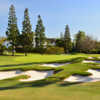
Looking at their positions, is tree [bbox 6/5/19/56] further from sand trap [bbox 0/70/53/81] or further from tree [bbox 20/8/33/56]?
sand trap [bbox 0/70/53/81]

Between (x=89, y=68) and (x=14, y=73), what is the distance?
19.7 feet

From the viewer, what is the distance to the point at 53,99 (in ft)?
17.4

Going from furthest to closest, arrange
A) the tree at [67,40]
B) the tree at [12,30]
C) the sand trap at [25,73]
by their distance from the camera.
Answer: the tree at [67,40] < the tree at [12,30] < the sand trap at [25,73]

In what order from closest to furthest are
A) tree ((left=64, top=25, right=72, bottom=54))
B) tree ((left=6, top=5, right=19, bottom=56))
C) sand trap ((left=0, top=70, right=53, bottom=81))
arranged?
1. sand trap ((left=0, top=70, right=53, bottom=81))
2. tree ((left=6, top=5, right=19, bottom=56))
3. tree ((left=64, top=25, right=72, bottom=54))

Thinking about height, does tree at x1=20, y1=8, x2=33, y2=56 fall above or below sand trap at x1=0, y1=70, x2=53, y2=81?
above

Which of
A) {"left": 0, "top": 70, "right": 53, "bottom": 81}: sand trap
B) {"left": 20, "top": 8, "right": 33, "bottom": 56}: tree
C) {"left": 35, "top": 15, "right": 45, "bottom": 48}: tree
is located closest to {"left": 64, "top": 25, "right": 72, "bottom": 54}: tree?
{"left": 35, "top": 15, "right": 45, "bottom": 48}: tree

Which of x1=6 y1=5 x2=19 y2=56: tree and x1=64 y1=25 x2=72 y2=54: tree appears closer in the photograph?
x1=6 y1=5 x2=19 y2=56: tree

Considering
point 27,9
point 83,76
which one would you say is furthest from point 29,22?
point 83,76

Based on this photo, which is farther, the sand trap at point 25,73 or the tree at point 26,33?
the tree at point 26,33

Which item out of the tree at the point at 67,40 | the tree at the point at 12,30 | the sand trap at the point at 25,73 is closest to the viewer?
the sand trap at the point at 25,73

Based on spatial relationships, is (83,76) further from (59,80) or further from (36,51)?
(36,51)

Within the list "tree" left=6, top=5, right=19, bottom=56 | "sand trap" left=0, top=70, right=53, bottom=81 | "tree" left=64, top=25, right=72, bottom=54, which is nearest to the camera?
"sand trap" left=0, top=70, right=53, bottom=81

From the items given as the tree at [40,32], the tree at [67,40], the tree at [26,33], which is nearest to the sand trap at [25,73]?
the tree at [26,33]

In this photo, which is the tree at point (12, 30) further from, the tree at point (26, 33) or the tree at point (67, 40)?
the tree at point (67, 40)
